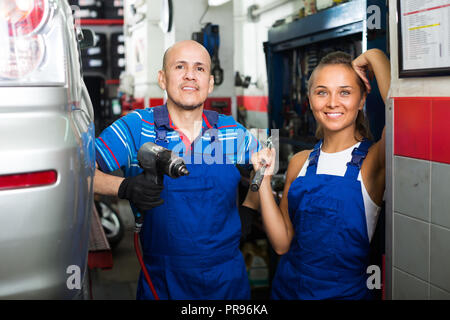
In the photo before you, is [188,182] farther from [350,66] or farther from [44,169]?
[350,66]

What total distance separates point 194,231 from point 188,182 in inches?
7.1

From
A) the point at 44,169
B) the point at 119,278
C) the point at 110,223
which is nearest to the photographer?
the point at 44,169

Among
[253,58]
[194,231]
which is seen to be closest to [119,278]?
[194,231]

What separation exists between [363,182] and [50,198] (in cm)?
113

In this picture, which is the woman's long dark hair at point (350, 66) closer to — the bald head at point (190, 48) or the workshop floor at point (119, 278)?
the bald head at point (190, 48)

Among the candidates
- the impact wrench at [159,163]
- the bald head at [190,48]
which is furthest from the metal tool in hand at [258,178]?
the bald head at [190,48]

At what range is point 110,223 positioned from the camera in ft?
15.7

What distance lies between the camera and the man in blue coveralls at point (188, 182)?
1.74 metres

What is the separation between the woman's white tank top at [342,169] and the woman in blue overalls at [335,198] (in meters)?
0.02

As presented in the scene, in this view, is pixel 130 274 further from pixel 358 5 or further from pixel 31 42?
pixel 31 42

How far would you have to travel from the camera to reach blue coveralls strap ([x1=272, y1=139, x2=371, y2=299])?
1.82 m

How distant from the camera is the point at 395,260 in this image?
1931mm

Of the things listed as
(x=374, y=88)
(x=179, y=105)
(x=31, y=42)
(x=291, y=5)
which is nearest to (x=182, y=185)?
(x=179, y=105)

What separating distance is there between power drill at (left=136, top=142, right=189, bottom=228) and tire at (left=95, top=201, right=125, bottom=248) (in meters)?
3.28
